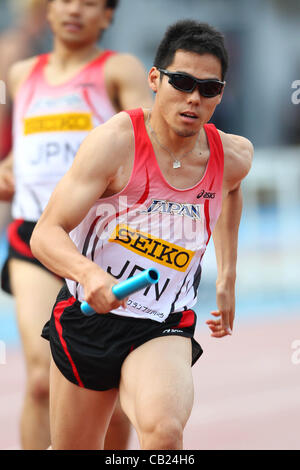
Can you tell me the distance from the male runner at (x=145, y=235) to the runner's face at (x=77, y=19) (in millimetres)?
1474

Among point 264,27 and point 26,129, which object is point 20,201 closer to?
point 26,129

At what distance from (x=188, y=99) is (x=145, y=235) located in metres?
0.57

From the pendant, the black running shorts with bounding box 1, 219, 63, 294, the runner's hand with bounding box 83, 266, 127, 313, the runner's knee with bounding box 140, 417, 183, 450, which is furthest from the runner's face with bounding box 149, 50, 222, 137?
the black running shorts with bounding box 1, 219, 63, 294

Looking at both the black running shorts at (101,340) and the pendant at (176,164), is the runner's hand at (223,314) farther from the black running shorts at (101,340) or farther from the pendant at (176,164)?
the pendant at (176,164)

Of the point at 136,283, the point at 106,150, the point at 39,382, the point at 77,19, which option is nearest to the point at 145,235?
the point at 106,150

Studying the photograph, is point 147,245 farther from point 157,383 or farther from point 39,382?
point 39,382

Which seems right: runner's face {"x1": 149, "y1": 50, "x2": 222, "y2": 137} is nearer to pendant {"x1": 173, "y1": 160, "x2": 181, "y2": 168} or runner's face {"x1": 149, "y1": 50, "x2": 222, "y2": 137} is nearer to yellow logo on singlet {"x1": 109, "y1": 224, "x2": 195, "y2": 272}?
pendant {"x1": 173, "y1": 160, "x2": 181, "y2": 168}

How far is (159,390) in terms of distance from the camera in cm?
349

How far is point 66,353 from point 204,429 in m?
3.10

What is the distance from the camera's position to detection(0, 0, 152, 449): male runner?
4.98 m

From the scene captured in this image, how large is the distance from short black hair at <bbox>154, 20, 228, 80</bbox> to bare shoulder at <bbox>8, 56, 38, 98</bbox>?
1.77 m

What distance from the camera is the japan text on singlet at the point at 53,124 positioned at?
5160 millimetres
